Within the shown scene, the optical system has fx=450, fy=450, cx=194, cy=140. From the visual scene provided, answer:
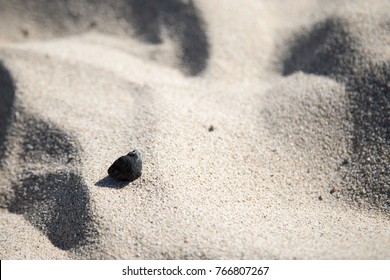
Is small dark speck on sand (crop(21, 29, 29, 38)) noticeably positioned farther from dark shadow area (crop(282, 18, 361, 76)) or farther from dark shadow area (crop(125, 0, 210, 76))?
dark shadow area (crop(282, 18, 361, 76))

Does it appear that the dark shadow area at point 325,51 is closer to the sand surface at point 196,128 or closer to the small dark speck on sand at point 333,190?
the sand surface at point 196,128

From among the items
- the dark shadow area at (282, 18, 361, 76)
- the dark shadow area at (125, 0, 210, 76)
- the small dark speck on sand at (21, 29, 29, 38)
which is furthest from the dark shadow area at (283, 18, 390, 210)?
the small dark speck on sand at (21, 29, 29, 38)

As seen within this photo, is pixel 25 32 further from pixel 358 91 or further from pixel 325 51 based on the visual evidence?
pixel 358 91

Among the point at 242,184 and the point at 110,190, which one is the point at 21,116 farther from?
Answer: the point at 242,184

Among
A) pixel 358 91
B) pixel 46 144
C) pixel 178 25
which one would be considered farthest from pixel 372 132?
pixel 46 144
